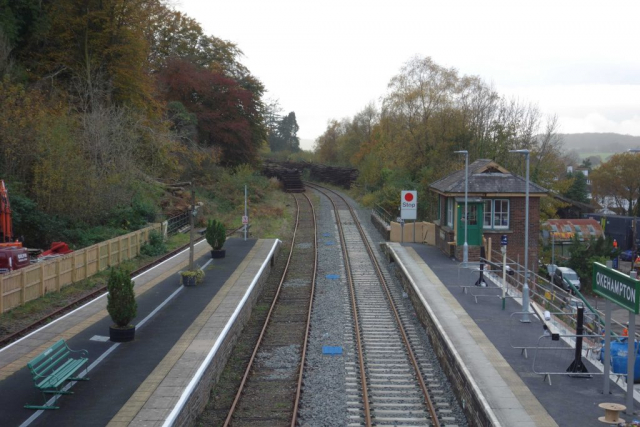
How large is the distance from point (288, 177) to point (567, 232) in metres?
27.6

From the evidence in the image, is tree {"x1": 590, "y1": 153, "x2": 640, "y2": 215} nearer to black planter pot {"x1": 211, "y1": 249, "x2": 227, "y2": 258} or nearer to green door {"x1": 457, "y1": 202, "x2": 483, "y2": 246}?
green door {"x1": 457, "y1": 202, "x2": 483, "y2": 246}

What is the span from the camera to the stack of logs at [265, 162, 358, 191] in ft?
223

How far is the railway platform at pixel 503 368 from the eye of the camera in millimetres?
10492

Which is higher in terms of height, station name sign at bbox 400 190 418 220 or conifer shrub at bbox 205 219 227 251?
station name sign at bbox 400 190 418 220

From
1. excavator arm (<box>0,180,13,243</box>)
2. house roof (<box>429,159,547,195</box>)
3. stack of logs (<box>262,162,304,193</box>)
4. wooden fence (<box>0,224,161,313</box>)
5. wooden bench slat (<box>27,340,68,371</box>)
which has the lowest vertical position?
wooden bench slat (<box>27,340,68,371</box>)

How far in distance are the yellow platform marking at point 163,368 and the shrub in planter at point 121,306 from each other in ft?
4.36

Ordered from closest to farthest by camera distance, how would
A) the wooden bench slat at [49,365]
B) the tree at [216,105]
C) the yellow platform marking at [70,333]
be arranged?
the wooden bench slat at [49,365] < the yellow platform marking at [70,333] < the tree at [216,105]

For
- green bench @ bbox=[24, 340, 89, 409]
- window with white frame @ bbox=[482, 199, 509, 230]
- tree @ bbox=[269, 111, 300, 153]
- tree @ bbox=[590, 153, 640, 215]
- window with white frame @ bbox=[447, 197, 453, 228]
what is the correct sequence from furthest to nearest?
tree @ bbox=[269, 111, 300, 153]
tree @ bbox=[590, 153, 640, 215]
window with white frame @ bbox=[447, 197, 453, 228]
window with white frame @ bbox=[482, 199, 509, 230]
green bench @ bbox=[24, 340, 89, 409]

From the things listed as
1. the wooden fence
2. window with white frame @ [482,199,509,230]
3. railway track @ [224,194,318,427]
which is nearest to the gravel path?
railway track @ [224,194,318,427]

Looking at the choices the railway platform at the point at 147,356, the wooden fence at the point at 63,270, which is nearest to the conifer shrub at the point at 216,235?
the wooden fence at the point at 63,270

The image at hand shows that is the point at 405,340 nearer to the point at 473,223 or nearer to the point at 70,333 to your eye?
the point at 70,333

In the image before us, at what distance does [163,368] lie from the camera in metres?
12.5

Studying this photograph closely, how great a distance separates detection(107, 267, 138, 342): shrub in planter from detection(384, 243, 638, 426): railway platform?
7688mm

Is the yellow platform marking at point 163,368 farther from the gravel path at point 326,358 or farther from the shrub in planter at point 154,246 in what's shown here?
the shrub in planter at point 154,246
